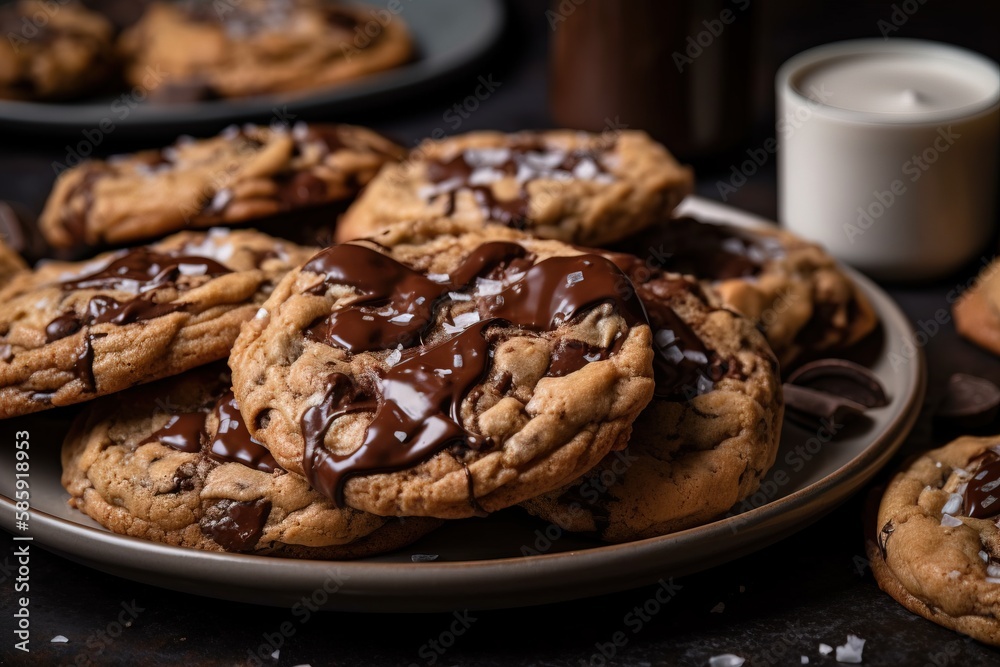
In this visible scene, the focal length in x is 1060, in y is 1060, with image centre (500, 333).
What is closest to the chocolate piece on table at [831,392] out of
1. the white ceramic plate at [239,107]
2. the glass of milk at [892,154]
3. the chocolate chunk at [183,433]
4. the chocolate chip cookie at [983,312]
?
the chocolate chip cookie at [983,312]

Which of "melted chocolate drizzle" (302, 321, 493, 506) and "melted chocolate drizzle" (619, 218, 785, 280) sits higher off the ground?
"melted chocolate drizzle" (302, 321, 493, 506)

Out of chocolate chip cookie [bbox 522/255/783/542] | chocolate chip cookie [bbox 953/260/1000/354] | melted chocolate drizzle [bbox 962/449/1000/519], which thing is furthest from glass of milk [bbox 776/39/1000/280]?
melted chocolate drizzle [bbox 962/449/1000/519]

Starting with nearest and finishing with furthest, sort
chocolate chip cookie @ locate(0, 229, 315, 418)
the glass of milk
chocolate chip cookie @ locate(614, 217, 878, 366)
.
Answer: chocolate chip cookie @ locate(0, 229, 315, 418) → chocolate chip cookie @ locate(614, 217, 878, 366) → the glass of milk

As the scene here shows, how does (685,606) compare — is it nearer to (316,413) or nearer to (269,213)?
(316,413)

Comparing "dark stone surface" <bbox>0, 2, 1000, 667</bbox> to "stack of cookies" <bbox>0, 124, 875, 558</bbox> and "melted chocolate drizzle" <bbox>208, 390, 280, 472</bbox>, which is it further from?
"melted chocolate drizzle" <bbox>208, 390, 280, 472</bbox>

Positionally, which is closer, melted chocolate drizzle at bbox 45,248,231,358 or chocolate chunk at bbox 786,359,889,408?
melted chocolate drizzle at bbox 45,248,231,358

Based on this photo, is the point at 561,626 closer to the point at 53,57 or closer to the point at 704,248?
the point at 704,248

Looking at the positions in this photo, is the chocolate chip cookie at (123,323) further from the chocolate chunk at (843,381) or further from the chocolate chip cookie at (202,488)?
the chocolate chunk at (843,381)

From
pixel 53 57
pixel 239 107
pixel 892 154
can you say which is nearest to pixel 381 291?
pixel 892 154
